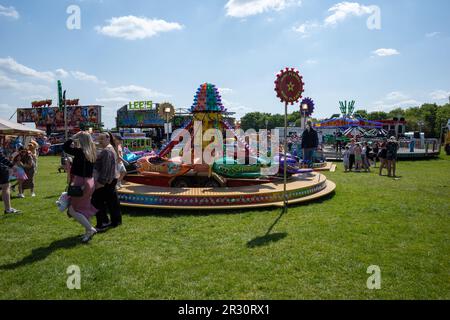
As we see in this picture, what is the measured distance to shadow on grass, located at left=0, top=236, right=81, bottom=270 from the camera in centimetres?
432

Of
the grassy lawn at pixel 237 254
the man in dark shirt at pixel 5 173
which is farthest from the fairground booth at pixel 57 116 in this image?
the grassy lawn at pixel 237 254

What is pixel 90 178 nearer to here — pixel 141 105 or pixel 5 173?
pixel 5 173

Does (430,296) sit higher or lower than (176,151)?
lower

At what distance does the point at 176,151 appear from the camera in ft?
30.6

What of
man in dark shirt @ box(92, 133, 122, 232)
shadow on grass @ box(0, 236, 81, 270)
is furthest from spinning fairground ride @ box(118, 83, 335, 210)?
shadow on grass @ box(0, 236, 81, 270)

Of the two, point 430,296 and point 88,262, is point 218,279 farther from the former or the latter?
point 430,296

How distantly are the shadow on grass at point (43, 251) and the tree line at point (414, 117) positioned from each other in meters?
50.9

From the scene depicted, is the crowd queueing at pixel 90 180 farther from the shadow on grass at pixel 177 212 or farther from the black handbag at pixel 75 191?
the shadow on grass at pixel 177 212

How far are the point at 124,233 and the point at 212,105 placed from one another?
4.55 m

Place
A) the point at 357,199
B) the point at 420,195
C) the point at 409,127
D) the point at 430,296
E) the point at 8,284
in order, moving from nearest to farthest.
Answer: the point at 430,296 → the point at 8,284 → the point at 357,199 → the point at 420,195 → the point at 409,127

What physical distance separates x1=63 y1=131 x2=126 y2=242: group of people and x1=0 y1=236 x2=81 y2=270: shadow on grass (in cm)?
24

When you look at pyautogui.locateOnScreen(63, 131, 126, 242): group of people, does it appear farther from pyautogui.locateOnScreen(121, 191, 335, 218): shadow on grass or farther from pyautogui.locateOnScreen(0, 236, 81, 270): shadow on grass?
pyautogui.locateOnScreen(121, 191, 335, 218): shadow on grass

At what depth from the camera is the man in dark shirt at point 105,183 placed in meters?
5.41
